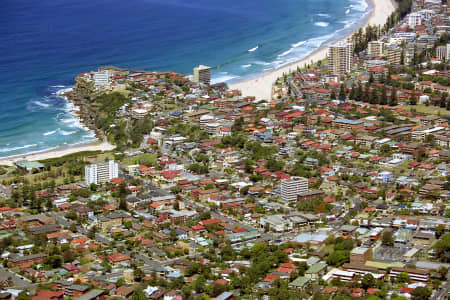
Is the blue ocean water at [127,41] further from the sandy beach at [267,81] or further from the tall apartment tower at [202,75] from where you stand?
the tall apartment tower at [202,75]

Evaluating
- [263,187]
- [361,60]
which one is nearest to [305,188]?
[263,187]

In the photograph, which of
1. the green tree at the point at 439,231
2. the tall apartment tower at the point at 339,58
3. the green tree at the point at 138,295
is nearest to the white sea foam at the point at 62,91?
the tall apartment tower at the point at 339,58

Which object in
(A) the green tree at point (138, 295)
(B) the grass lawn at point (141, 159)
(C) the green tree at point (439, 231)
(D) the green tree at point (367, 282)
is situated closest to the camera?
(A) the green tree at point (138, 295)

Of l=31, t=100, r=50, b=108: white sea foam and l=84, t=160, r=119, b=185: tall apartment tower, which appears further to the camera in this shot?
l=31, t=100, r=50, b=108: white sea foam

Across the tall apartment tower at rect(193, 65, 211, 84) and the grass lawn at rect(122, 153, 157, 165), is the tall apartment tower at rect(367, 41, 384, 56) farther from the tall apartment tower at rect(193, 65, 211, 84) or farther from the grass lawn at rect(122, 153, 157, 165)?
the grass lawn at rect(122, 153, 157, 165)

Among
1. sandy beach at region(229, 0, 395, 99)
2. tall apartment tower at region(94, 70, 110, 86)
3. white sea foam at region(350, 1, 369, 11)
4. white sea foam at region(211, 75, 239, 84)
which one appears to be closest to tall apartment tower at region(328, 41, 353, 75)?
sandy beach at region(229, 0, 395, 99)

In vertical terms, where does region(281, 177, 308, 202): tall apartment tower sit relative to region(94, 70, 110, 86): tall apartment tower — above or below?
below
